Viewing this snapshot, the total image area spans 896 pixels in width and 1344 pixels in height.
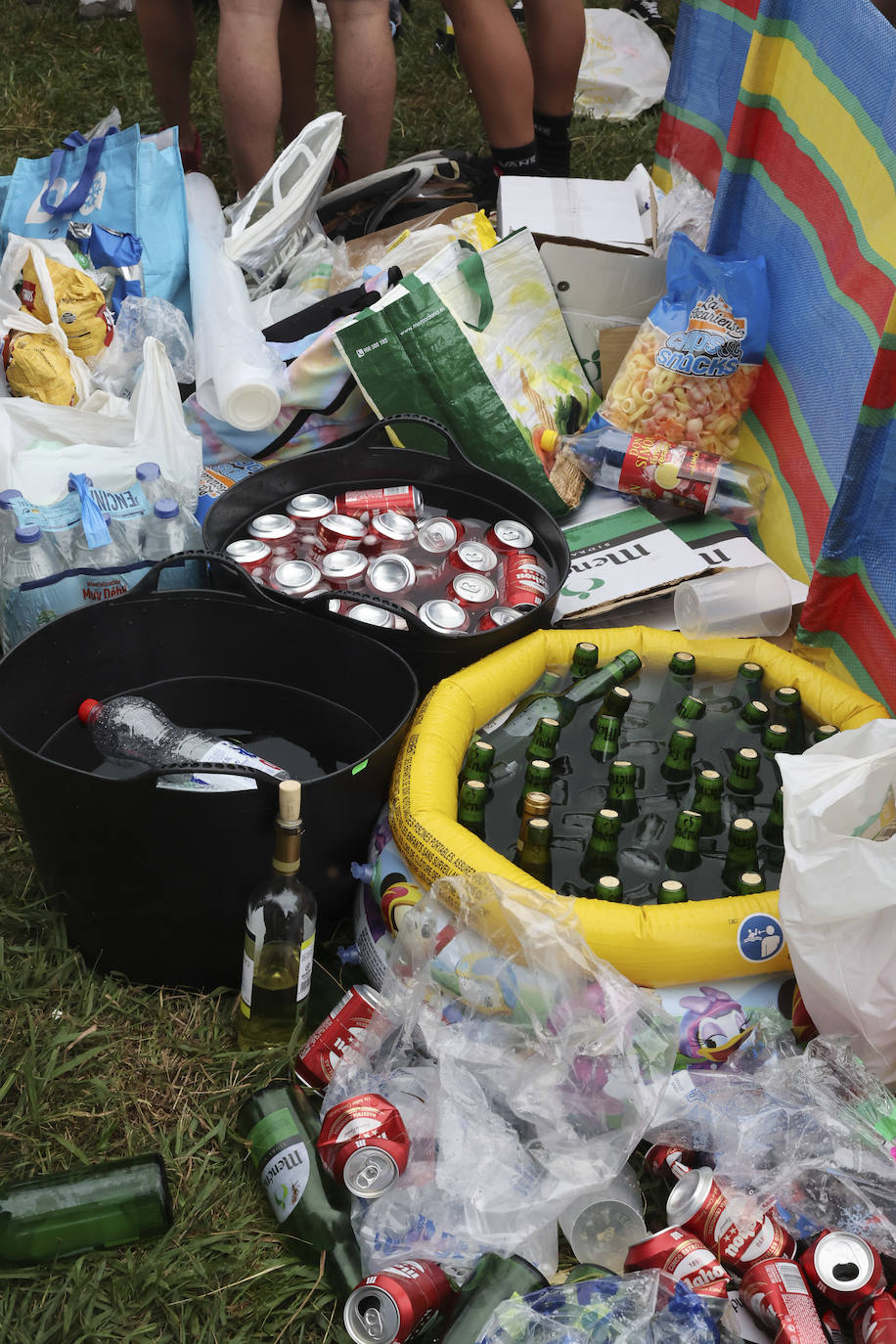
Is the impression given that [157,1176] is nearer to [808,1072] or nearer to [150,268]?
[808,1072]

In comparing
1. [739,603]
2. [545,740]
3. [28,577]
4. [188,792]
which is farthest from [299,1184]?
[739,603]

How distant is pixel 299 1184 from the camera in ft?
4.88

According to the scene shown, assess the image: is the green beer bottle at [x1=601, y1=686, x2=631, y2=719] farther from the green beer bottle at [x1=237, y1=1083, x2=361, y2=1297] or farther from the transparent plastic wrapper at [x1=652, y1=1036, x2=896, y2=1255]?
the green beer bottle at [x1=237, y1=1083, x2=361, y2=1297]

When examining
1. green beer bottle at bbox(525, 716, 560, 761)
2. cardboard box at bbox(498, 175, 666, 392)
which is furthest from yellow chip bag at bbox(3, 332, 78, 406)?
green beer bottle at bbox(525, 716, 560, 761)

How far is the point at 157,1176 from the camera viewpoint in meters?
1.48

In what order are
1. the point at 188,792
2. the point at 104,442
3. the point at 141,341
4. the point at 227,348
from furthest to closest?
the point at 141,341 < the point at 227,348 < the point at 104,442 < the point at 188,792

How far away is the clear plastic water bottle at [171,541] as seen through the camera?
6.85ft

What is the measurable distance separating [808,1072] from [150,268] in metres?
2.09

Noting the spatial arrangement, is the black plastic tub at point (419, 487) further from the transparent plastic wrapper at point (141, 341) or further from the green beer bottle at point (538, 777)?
the transparent plastic wrapper at point (141, 341)

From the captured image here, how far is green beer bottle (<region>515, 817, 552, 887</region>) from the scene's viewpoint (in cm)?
172

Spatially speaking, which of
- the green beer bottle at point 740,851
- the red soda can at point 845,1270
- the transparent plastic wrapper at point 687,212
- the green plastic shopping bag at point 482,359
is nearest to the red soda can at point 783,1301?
the red soda can at point 845,1270

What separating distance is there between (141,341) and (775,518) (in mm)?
1357

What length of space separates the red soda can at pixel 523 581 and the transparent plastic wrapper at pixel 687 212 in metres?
1.16

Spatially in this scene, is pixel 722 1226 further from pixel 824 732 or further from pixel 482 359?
pixel 482 359
